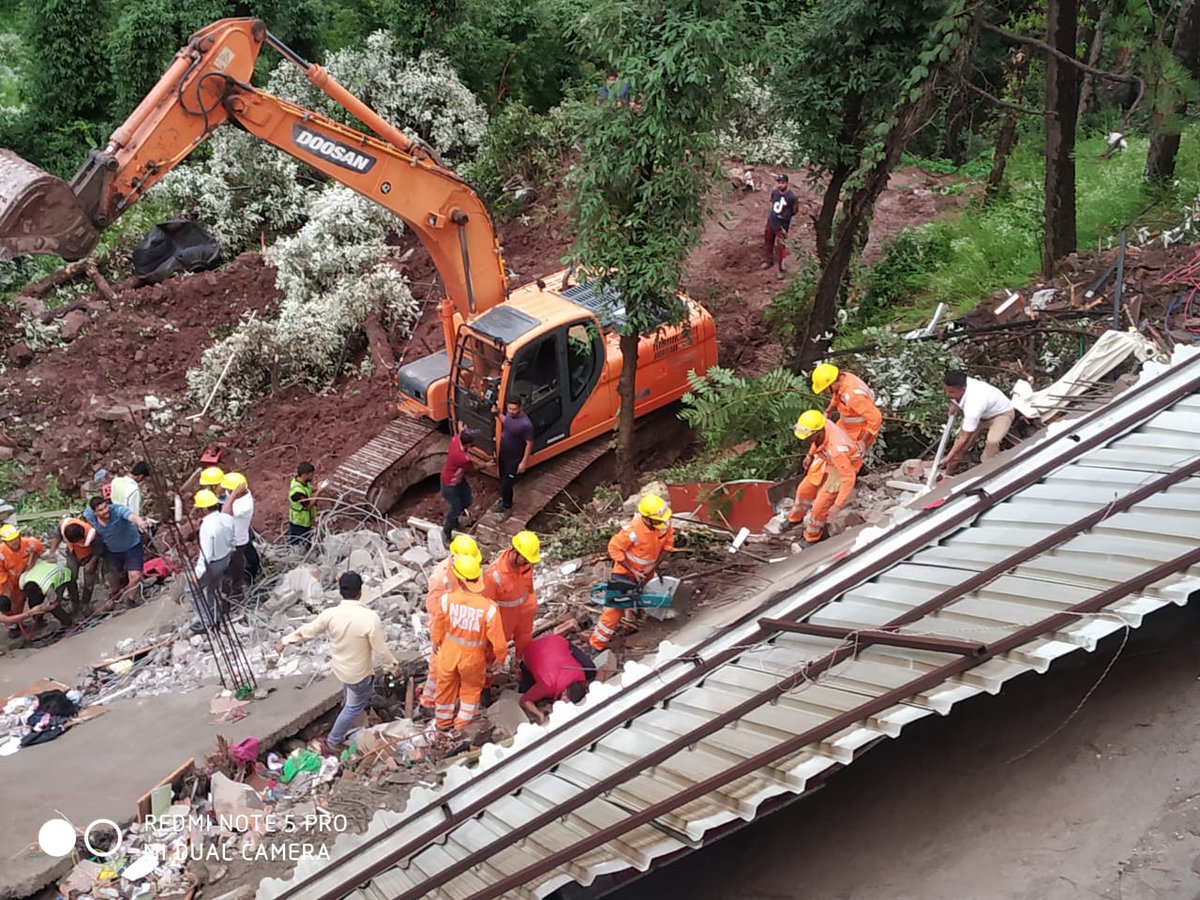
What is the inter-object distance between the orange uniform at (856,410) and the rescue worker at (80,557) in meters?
6.81

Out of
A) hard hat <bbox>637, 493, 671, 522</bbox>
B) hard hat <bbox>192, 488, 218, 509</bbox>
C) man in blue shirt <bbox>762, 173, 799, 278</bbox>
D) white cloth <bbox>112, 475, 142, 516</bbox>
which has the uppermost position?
man in blue shirt <bbox>762, 173, 799, 278</bbox>

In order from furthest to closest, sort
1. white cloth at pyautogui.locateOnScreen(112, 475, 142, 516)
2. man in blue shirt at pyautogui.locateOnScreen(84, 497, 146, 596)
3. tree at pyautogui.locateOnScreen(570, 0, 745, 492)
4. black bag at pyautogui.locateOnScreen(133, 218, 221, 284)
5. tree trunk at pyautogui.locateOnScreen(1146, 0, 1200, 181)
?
black bag at pyautogui.locateOnScreen(133, 218, 221, 284) < tree trunk at pyautogui.locateOnScreen(1146, 0, 1200, 181) < white cloth at pyautogui.locateOnScreen(112, 475, 142, 516) < man in blue shirt at pyautogui.locateOnScreen(84, 497, 146, 596) < tree at pyautogui.locateOnScreen(570, 0, 745, 492)

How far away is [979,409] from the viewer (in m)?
7.46

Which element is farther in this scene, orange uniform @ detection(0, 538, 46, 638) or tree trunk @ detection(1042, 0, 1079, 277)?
tree trunk @ detection(1042, 0, 1079, 277)

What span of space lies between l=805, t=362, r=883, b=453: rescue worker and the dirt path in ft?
9.85

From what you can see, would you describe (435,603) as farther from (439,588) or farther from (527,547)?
(527,547)

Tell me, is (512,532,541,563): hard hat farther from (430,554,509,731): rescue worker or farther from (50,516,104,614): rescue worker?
(50,516,104,614): rescue worker

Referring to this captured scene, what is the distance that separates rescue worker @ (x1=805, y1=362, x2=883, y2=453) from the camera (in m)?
7.85

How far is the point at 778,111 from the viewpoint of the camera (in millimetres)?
11633

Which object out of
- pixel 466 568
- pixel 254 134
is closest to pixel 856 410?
pixel 466 568

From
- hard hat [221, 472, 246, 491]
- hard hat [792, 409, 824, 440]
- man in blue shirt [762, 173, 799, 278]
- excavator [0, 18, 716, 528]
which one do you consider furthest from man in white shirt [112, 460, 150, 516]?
man in blue shirt [762, 173, 799, 278]

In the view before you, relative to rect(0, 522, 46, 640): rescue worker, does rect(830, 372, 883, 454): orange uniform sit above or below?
above

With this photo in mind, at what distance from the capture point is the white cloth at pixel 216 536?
846cm

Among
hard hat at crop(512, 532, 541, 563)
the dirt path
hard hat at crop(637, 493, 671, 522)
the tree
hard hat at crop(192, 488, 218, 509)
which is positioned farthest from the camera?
hard hat at crop(192, 488, 218, 509)
